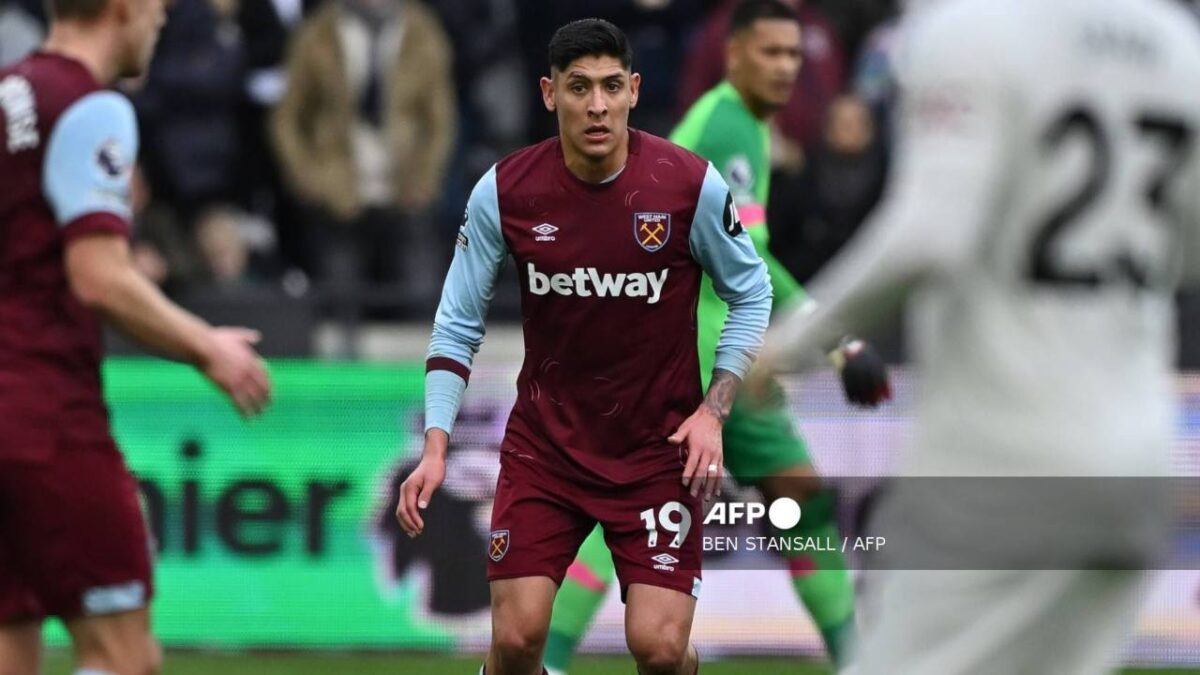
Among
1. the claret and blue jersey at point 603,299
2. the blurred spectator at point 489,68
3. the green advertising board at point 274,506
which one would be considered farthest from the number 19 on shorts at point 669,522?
the blurred spectator at point 489,68

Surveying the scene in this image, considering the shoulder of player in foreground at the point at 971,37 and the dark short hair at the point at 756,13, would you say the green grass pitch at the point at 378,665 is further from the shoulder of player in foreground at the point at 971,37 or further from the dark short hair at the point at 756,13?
the shoulder of player in foreground at the point at 971,37

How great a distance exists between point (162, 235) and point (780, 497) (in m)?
5.77

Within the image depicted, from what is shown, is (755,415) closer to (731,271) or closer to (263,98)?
(731,271)

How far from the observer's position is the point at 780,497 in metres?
8.39

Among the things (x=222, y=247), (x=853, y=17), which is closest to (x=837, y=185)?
(x=853, y=17)

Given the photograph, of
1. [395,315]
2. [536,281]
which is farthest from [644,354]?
[395,315]

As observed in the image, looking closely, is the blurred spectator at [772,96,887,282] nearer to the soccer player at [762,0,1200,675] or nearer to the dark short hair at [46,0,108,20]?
the dark short hair at [46,0,108,20]

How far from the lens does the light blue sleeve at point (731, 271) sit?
21.9 ft

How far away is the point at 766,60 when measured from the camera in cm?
843

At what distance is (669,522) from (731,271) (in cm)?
81

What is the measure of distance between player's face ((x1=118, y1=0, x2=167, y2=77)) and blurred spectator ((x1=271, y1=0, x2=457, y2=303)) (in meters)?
6.97

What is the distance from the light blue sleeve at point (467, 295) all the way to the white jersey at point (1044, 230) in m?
2.57

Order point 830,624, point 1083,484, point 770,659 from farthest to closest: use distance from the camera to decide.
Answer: point 770,659 → point 830,624 → point 1083,484

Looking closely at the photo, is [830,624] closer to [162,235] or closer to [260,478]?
[260,478]
